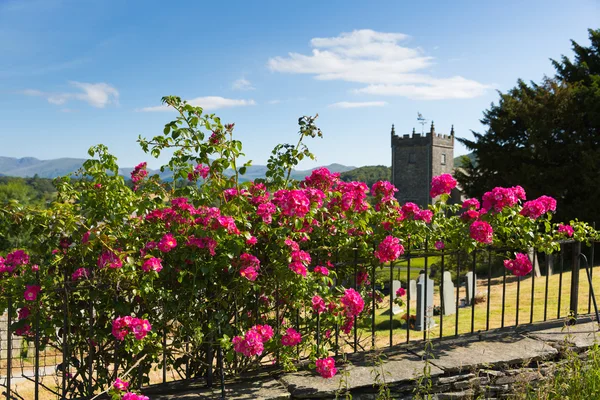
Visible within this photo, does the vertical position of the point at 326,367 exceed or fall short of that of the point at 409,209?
it falls short

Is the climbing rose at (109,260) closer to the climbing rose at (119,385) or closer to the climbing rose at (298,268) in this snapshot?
the climbing rose at (119,385)

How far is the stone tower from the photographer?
181 ft

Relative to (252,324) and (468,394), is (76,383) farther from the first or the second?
(468,394)

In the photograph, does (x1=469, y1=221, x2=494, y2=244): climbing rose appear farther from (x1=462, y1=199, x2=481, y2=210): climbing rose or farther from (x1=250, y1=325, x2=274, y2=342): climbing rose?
(x1=250, y1=325, x2=274, y2=342): climbing rose

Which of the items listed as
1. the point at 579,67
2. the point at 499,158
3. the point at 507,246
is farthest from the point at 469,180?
the point at 507,246

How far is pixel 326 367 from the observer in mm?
3504

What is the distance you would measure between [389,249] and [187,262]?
56.3 inches

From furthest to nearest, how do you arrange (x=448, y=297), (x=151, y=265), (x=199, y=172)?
(x=448, y=297)
(x=199, y=172)
(x=151, y=265)

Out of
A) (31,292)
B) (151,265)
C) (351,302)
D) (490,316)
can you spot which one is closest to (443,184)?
(351,302)

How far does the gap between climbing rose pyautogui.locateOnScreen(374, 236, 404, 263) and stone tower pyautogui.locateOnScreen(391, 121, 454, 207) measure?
51726 mm

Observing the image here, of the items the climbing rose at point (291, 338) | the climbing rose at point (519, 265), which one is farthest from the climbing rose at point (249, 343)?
the climbing rose at point (519, 265)

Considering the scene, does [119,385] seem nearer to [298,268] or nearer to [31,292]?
[31,292]

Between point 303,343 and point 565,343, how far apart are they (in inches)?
88.3

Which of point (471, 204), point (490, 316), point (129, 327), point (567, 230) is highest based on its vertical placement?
point (471, 204)
